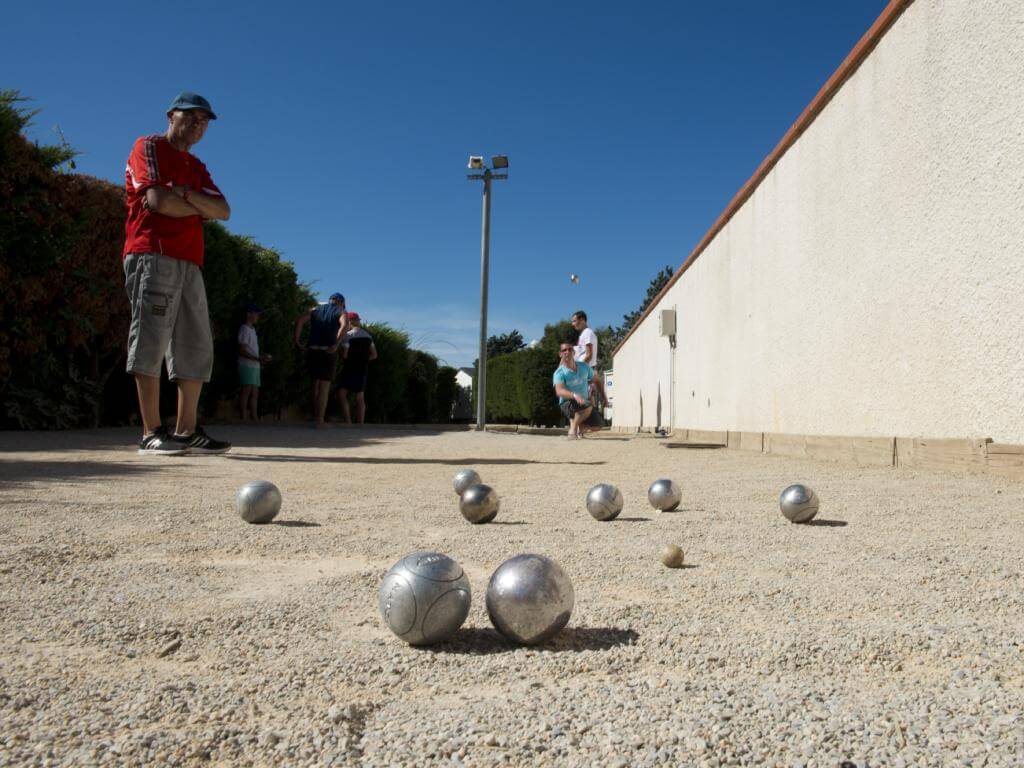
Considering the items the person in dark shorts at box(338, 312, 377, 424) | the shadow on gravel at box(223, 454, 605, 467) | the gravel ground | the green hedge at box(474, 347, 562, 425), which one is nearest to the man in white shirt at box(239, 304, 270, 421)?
the person in dark shorts at box(338, 312, 377, 424)

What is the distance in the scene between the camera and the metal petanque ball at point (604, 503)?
347cm

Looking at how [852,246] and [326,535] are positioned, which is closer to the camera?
[326,535]

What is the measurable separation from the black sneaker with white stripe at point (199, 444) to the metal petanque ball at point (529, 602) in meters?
4.73

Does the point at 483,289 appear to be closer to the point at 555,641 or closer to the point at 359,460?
the point at 359,460

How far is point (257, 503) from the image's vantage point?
3.22m

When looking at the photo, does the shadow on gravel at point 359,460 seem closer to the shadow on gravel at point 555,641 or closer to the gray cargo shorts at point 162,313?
the gray cargo shorts at point 162,313

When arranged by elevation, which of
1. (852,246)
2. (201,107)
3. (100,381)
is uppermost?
(201,107)

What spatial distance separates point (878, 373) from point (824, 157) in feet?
7.41

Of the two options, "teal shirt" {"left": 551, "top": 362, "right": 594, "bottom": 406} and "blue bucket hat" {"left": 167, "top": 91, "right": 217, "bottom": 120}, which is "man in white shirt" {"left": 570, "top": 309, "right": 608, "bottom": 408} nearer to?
"teal shirt" {"left": 551, "top": 362, "right": 594, "bottom": 406}

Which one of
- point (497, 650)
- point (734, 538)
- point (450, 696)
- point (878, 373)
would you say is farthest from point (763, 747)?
point (878, 373)

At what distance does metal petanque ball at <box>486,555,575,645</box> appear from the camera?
1697 mm

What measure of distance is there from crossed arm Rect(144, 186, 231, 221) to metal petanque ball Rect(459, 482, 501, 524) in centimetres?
334

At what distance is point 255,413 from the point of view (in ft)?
40.1

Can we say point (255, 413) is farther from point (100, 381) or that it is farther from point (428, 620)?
point (428, 620)
